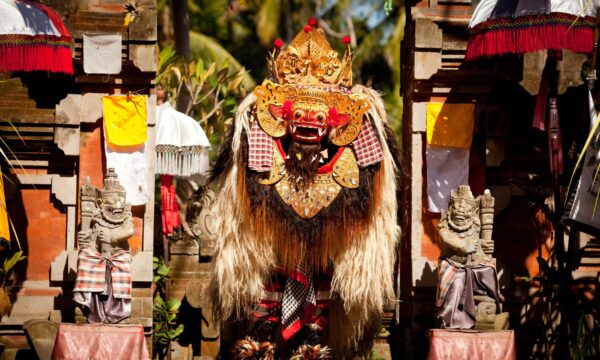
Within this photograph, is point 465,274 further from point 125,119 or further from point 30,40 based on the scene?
point 30,40

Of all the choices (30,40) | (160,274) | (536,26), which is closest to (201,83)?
(160,274)

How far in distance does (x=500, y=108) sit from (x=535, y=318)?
5.94 ft

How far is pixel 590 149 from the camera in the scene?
8547mm

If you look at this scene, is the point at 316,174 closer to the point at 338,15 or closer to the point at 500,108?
the point at 500,108

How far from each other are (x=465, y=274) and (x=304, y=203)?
1324mm

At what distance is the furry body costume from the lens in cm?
822

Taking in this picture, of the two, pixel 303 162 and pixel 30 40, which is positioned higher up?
pixel 30 40

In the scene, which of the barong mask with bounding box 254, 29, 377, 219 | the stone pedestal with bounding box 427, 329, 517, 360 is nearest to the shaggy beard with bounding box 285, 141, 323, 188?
the barong mask with bounding box 254, 29, 377, 219

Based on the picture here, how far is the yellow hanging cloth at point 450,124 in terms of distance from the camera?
359 inches

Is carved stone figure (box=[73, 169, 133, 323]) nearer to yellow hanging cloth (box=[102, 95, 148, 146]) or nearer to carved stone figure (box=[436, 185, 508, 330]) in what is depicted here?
yellow hanging cloth (box=[102, 95, 148, 146])

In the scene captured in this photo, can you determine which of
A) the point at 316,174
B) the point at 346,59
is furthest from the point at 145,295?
the point at 346,59

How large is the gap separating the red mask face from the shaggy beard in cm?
5

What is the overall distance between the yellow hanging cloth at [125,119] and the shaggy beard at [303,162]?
136 cm

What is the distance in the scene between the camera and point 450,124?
30.0ft
